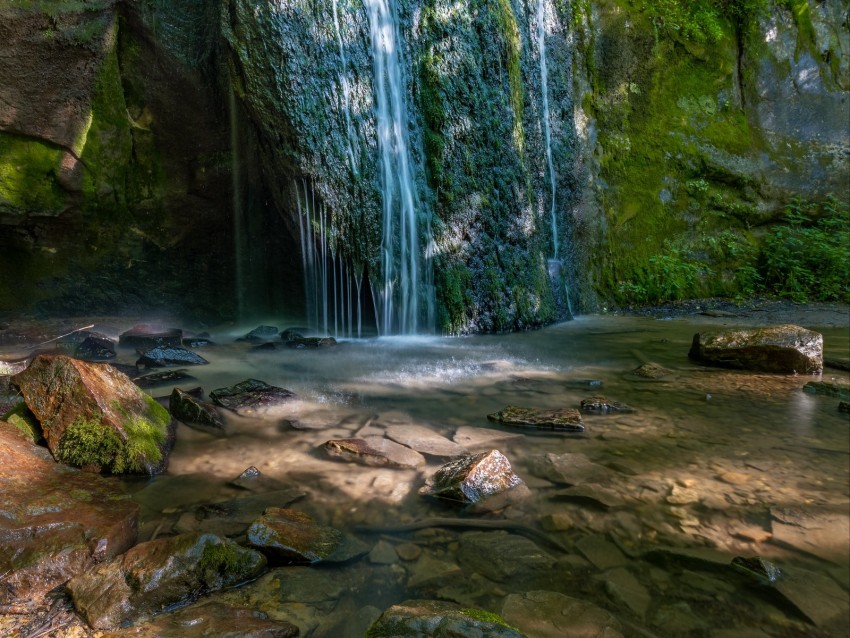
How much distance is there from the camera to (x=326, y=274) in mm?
6211

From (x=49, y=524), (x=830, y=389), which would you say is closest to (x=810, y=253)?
(x=830, y=389)

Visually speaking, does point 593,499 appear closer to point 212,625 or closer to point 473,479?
point 473,479

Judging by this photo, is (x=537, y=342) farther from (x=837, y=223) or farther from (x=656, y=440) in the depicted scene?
(x=837, y=223)

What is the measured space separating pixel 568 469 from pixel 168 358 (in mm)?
3559

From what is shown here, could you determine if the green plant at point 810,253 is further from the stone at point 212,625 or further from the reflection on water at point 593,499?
the stone at point 212,625

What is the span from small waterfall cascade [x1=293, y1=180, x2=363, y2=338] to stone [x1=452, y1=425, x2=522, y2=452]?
3.44 m

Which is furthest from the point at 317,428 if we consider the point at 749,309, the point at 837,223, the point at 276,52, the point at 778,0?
the point at 778,0

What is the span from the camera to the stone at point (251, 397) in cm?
331

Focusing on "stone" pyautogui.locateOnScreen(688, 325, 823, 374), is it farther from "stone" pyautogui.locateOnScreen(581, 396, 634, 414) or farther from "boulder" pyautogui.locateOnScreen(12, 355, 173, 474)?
"boulder" pyautogui.locateOnScreen(12, 355, 173, 474)

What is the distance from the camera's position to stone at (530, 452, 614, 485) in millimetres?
2340

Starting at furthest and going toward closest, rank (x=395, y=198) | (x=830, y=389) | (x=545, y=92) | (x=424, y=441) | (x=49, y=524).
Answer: (x=545, y=92)
(x=395, y=198)
(x=830, y=389)
(x=424, y=441)
(x=49, y=524)

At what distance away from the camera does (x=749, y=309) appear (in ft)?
27.1

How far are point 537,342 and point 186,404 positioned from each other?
12.7 feet

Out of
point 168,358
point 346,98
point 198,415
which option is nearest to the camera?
point 198,415
